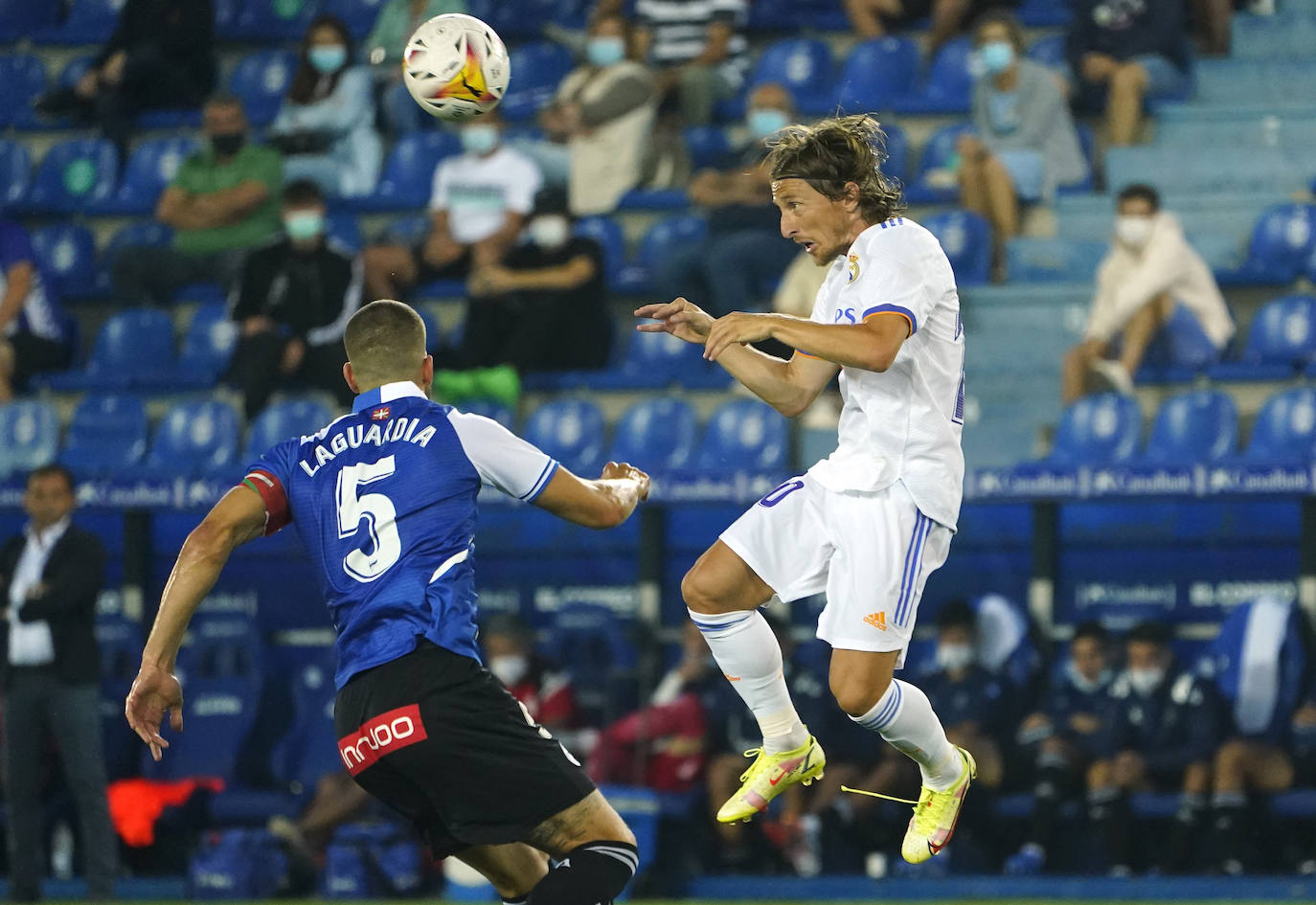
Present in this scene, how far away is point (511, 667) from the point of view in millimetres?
10828

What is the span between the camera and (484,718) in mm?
5109

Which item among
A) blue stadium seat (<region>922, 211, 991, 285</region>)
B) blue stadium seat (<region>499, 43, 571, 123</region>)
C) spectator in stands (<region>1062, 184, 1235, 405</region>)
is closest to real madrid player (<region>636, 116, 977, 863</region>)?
spectator in stands (<region>1062, 184, 1235, 405</region>)

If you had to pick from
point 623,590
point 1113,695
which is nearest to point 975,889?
point 1113,695

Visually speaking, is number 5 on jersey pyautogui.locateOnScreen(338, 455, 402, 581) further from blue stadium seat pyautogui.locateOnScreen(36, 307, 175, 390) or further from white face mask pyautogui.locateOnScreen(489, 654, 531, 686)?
blue stadium seat pyautogui.locateOnScreen(36, 307, 175, 390)

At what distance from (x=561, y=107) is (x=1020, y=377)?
12.9ft

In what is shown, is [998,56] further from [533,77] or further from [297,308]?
[297,308]

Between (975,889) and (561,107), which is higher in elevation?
(561,107)

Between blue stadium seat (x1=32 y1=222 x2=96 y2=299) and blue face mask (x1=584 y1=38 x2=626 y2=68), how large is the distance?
419cm

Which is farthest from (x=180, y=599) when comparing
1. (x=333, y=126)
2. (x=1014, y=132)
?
(x=333, y=126)

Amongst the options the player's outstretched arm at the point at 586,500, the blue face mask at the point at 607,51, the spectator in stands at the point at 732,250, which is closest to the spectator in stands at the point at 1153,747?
the spectator in stands at the point at 732,250

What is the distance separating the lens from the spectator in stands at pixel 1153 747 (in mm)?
10023

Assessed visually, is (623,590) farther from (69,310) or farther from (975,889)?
(69,310)

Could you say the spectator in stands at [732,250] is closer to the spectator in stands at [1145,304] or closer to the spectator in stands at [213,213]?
the spectator in stands at [1145,304]

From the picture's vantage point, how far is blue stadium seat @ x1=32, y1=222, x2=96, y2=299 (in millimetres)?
14133
